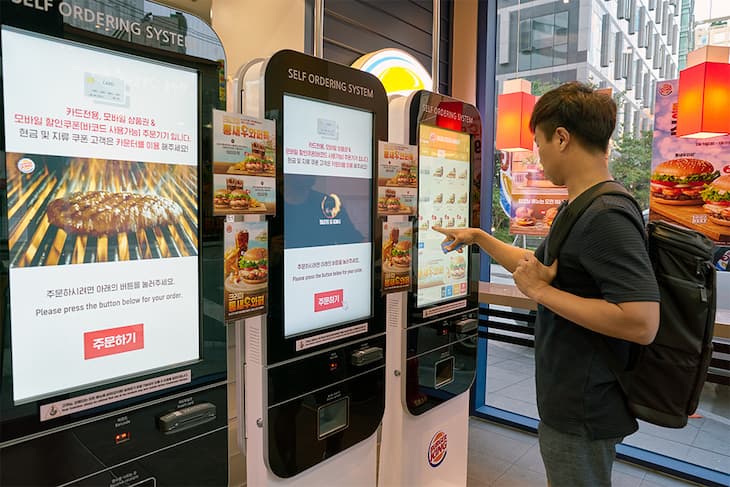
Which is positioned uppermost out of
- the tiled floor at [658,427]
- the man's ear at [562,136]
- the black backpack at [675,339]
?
the man's ear at [562,136]

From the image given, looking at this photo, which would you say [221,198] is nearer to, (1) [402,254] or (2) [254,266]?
(2) [254,266]

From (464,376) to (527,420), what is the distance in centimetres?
167

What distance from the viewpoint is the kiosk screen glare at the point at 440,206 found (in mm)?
2321

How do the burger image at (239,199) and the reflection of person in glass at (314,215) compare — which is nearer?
the burger image at (239,199)

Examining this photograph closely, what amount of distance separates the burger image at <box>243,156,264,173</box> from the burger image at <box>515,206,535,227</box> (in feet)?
10.2

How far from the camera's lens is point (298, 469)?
1.74 m

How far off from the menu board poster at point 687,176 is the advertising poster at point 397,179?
95.8 inches

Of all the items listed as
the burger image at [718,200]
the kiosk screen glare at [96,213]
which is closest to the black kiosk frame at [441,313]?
the kiosk screen glare at [96,213]

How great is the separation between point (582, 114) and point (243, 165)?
1.00 m

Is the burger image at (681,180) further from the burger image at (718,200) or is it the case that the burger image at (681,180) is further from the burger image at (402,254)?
the burger image at (402,254)

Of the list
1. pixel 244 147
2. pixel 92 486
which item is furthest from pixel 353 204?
pixel 92 486

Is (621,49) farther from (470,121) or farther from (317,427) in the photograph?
(317,427)

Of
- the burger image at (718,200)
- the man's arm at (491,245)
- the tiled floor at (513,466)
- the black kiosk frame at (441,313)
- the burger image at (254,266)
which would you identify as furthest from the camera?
the burger image at (718,200)

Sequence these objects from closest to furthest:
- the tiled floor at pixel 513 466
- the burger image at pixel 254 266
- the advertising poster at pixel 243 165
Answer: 1. the advertising poster at pixel 243 165
2. the burger image at pixel 254 266
3. the tiled floor at pixel 513 466
